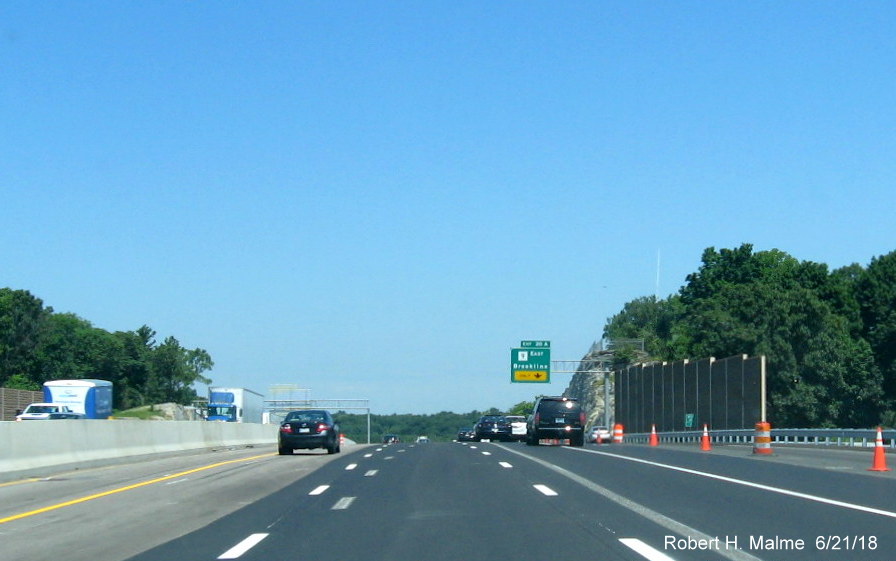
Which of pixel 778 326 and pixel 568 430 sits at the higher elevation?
pixel 778 326

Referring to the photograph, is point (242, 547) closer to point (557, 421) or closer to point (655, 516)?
point (655, 516)

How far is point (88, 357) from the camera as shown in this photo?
13562 cm

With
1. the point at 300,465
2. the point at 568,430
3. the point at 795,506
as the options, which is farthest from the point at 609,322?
the point at 795,506

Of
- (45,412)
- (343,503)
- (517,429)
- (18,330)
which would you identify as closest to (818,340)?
(517,429)

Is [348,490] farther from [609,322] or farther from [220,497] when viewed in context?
[609,322]

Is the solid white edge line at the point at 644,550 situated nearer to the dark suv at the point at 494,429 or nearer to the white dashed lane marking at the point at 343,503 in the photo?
the white dashed lane marking at the point at 343,503

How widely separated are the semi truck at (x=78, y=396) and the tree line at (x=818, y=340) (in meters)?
46.8

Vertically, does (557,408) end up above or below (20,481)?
above

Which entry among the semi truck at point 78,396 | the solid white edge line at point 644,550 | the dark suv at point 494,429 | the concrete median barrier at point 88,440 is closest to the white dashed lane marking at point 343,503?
the solid white edge line at point 644,550

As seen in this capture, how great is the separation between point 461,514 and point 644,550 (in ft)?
13.4

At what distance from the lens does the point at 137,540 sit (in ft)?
41.5

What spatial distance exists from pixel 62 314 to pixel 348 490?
157m

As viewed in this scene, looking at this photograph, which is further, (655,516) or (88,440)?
(88,440)

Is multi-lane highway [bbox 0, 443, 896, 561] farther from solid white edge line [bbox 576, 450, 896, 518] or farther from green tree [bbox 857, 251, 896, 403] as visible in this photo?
green tree [bbox 857, 251, 896, 403]
